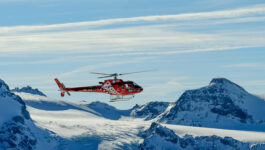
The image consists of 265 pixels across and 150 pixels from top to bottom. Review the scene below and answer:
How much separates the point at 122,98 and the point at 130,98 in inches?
121

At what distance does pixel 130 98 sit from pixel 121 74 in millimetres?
8343

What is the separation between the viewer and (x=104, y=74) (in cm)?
19875

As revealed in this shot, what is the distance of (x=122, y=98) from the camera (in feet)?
656

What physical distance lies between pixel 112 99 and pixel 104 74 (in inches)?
338

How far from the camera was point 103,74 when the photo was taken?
645 ft

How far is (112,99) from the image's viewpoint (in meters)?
200

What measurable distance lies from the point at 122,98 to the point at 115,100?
8.51 ft

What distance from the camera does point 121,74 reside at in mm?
198875

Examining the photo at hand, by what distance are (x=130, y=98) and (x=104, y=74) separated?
11507 mm

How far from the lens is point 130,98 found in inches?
7805

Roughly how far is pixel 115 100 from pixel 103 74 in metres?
9.51

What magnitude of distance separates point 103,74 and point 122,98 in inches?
411
